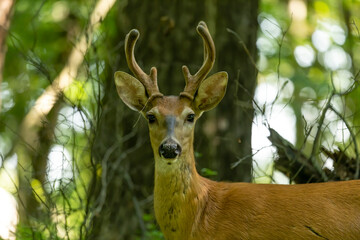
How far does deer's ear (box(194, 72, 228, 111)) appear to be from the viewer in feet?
20.0

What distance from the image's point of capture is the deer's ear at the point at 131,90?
6160 mm

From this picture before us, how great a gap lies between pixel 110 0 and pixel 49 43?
5575 millimetres

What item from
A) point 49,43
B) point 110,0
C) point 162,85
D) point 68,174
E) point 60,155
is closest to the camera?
point 60,155

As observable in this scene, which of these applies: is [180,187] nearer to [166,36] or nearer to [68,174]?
[68,174]

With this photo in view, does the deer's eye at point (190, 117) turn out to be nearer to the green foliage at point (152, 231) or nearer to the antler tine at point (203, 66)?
the antler tine at point (203, 66)

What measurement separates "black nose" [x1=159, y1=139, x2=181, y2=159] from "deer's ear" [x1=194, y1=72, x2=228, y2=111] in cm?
83

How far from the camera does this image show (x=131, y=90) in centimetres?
625

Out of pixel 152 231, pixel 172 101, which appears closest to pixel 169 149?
pixel 172 101

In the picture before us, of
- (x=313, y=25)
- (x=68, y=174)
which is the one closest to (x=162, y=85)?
(x=68, y=174)

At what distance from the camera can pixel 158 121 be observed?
5.77m

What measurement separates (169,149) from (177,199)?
0.57 meters

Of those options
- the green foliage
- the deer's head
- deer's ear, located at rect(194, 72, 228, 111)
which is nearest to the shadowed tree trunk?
the green foliage

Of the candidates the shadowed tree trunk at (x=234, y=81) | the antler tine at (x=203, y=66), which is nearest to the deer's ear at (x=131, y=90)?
the antler tine at (x=203, y=66)

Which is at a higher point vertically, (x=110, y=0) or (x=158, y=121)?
(x=110, y=0)
